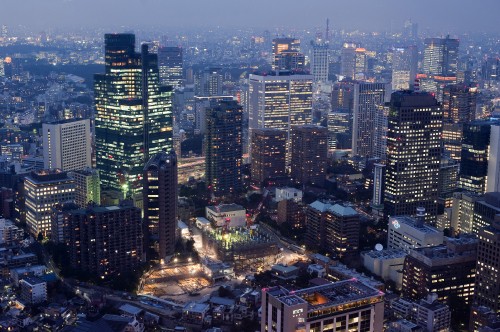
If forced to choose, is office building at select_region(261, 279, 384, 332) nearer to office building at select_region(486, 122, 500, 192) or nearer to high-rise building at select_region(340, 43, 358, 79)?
office building at select_region(486, 122, 500, 192)

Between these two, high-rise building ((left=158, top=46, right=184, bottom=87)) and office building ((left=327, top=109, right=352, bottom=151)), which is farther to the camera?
high-rise building ((left=158, top=46, right=184, bottom=87))

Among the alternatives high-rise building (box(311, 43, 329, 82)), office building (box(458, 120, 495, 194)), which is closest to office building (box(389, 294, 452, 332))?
office building (box(458, 120, 495, 194))

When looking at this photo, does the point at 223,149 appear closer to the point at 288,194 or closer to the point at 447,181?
the point at 288,194

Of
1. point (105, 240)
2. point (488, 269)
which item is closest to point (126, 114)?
point (105, 240)

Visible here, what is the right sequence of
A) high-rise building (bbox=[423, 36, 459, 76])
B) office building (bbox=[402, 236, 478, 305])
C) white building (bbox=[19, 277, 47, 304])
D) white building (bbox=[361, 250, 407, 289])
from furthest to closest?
high-rise building (bbox=[423, 36, 459, 76]) → white building (bbox=[361, 250, 407, 289]) → white building (bbox=[19, 277, 47, 304]) → office building (bbox=[402, 236, 478, 305])

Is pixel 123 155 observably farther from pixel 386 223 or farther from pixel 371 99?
pixel 371 99

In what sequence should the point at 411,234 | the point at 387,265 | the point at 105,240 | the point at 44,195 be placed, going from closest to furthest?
1. the point at 105,240
2. the point at 387,265
3. the point at 411,234
4. the point at 44,195

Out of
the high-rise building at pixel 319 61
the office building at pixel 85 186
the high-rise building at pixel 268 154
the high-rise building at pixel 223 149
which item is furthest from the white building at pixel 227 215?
the high-rise building at pixel 319 61
